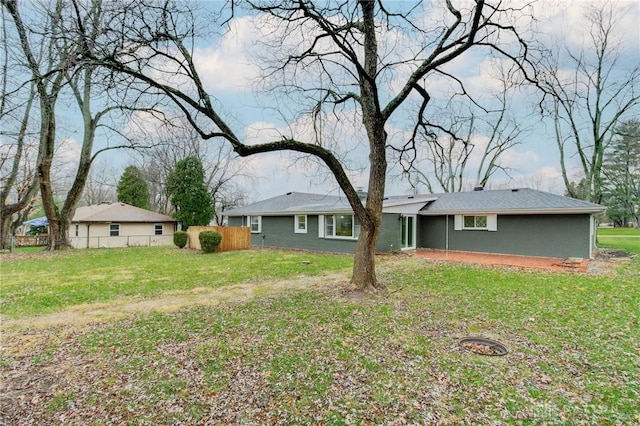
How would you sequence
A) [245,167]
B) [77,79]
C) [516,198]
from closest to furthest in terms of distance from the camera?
[77,79] < [516,198] < [245,167]

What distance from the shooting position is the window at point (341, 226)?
14.9 metres

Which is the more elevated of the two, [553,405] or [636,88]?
[636,88]

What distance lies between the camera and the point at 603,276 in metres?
9.06

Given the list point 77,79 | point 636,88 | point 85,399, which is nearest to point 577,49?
point 636,88

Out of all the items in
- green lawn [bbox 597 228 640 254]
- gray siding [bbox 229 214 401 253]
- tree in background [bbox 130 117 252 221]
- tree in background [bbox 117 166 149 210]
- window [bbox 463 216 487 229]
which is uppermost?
tree in background [bbox 130 117 252 221]

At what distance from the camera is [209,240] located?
619 inches

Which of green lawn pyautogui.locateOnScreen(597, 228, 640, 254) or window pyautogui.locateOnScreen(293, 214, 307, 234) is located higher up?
window pyautogui.locateOnScreen(293, 214, 307, 234)

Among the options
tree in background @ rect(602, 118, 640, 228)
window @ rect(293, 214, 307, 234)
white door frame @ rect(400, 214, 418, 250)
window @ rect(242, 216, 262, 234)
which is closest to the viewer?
white door frame @ rect(400, 214, 418, 250)

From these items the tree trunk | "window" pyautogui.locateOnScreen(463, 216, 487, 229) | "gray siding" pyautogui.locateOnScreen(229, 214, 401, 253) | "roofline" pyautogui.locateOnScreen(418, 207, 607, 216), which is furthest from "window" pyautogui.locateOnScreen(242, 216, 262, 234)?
the tree trunk

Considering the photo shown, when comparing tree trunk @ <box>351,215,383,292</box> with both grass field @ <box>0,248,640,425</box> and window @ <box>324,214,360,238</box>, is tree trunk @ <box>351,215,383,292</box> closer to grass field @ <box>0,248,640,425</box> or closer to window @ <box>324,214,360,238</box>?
grass field @ <box>0,248,640,425</box>

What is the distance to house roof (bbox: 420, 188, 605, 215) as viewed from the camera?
12156 millimetres

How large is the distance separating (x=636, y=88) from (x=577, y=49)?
11.8ft

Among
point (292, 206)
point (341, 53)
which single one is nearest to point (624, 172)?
point (292, 206)

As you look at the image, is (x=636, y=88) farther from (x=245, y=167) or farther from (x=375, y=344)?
(x=245, y=167)
